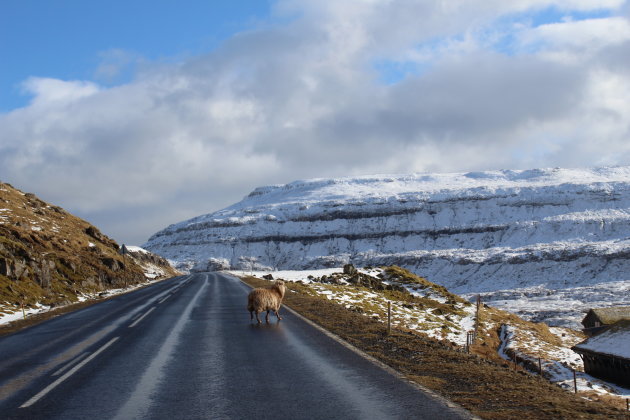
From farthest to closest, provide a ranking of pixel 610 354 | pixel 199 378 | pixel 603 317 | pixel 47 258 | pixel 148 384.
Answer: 1. pixel 603 317
2. pixel 47 258
3. pixel 610 354
4. pixel 199 378
5. pixel 148 384

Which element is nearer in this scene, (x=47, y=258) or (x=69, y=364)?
(x=69, y=364)

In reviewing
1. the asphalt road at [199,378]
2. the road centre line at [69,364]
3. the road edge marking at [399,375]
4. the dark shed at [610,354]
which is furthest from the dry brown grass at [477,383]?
the dark shed at [610,354]

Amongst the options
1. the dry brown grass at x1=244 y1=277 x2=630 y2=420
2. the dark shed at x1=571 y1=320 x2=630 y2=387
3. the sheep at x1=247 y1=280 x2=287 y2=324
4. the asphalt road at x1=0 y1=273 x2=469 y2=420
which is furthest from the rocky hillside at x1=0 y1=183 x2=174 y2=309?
the dark shed at x1=571 y1=320 x2=630 y2=387

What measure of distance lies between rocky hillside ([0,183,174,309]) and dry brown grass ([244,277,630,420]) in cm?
2251

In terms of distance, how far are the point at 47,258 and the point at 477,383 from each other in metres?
38.3

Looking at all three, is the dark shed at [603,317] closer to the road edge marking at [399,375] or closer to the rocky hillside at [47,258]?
the road edge marking at [399,375]

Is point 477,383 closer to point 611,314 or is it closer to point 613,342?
point 613,342

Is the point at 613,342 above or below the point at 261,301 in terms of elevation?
below

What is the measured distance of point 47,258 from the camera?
39.2 metres

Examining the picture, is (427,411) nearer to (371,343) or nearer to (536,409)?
(536,409)

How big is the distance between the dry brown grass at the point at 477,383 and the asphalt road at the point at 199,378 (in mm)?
595

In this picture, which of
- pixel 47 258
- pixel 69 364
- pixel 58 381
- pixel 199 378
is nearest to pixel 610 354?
pixel 199 378

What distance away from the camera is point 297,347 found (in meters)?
13.1

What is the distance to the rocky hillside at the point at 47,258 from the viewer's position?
104ft
